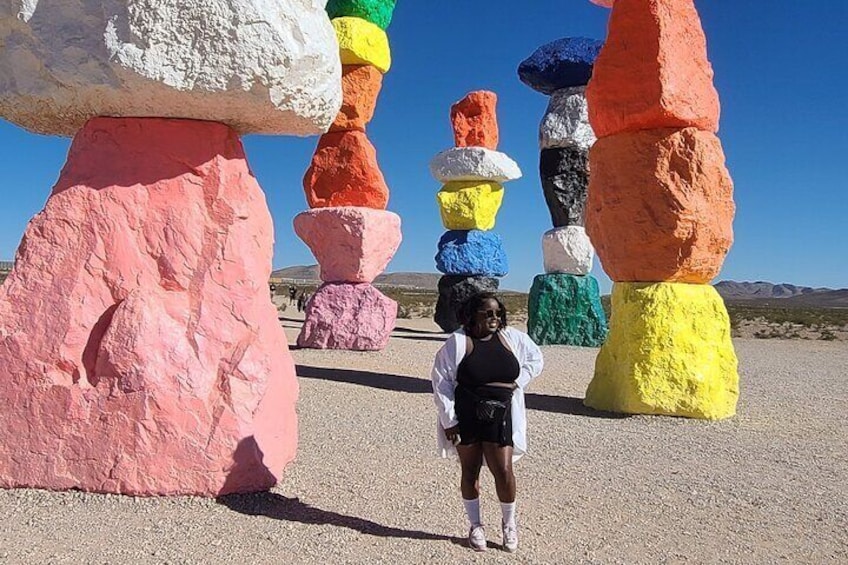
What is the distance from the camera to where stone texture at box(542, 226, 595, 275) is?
39.5 ft

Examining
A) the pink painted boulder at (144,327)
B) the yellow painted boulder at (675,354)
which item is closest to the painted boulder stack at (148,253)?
the pink painted boulder at (144,327)

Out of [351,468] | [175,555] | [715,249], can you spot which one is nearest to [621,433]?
[715,249]

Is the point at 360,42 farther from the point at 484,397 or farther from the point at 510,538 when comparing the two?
the point at 510,538

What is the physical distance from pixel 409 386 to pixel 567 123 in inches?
250

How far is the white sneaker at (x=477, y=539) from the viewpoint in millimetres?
3010

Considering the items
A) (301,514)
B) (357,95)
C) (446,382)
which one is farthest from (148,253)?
(357,95)

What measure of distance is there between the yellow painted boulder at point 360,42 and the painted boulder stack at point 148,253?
256 inches

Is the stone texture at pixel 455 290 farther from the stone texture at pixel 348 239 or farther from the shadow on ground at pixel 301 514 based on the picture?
the shadow on ground at pixel 301 514

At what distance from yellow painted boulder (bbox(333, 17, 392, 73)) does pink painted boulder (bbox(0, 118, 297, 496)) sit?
6582mm

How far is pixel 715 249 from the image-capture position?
613 centimetres

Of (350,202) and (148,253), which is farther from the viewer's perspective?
(350,202)

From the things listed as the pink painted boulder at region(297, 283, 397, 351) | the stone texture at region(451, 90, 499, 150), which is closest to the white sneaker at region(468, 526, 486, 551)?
the pink painted boulder at region(297, 283, 397, 351)

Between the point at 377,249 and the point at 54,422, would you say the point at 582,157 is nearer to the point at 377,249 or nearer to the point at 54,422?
the point at 377,249

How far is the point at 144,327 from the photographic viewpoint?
3408mm
